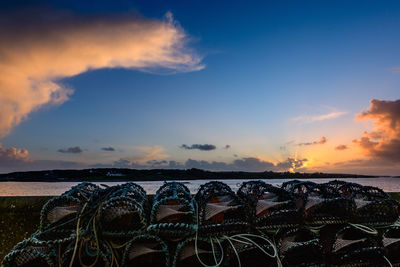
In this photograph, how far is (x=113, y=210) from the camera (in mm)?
2607

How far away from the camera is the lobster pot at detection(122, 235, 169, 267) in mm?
2453

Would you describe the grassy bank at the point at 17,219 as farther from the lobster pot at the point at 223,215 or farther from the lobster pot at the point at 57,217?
the lobster pot at the point at 223,215

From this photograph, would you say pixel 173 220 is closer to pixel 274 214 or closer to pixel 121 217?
pixel 121 217

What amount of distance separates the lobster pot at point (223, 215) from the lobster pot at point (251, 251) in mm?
116

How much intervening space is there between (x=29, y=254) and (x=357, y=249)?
11.4ft

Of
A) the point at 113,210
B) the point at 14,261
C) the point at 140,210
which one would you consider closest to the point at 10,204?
the point at 14,261

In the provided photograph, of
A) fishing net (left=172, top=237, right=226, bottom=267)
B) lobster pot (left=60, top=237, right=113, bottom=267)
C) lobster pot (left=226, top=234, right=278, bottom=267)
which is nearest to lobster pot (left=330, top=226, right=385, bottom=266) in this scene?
lobster pot (left=226, top=234, right=278, bottom=267)

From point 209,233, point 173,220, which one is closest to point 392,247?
point 209,233

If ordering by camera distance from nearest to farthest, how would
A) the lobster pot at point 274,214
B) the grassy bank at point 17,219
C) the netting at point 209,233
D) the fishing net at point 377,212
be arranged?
the netting at point 209,233, the lobster pot at point 274,214, the fishing net at point 377,212, the grassy bank at point 17,219

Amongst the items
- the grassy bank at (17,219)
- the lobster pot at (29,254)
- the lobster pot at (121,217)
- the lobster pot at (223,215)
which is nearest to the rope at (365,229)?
the lobster pot at (223,215)

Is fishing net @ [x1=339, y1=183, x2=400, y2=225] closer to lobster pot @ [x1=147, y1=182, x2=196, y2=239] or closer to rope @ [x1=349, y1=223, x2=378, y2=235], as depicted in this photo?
rope @ [x1=349, y1=223, x2=378, y2=235]

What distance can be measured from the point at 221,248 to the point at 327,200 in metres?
1.41

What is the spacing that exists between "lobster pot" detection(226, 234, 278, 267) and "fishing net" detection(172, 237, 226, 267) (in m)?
0.13

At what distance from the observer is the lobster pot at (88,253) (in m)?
2.37
